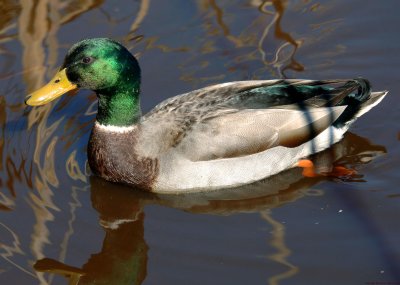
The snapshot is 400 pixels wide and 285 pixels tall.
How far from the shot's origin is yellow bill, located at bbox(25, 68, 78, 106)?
22.6 ft

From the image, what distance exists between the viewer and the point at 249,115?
7004mm

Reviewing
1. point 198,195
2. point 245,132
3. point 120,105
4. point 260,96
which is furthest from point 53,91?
point 260,96

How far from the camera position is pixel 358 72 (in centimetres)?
842

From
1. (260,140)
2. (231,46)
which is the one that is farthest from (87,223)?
(231,46)

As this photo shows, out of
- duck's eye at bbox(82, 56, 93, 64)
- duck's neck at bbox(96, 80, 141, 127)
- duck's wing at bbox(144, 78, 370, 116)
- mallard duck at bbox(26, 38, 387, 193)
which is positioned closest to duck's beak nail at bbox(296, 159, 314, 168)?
mallard duck at bbox(26, 38, 387, 193)

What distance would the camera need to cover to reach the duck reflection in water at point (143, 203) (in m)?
6.19

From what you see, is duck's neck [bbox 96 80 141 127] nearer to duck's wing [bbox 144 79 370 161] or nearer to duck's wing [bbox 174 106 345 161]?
duck's wing [bbox 144 79 370 161]

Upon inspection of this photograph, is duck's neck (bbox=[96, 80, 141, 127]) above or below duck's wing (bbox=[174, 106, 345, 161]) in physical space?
above

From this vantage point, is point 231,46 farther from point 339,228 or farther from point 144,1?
point 339,228

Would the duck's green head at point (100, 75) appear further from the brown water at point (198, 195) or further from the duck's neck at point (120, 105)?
the brown water at point (198, 195)

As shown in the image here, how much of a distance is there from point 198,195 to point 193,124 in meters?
0.58

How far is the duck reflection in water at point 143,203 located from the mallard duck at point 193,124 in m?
0.10

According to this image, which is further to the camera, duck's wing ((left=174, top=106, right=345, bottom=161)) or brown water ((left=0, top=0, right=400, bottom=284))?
duck's wing ((left=174, top=106, right=345, bottom=161))

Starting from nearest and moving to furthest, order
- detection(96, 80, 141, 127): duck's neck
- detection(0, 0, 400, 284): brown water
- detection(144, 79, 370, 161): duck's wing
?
detection(0, 0, 400, 284): brown water → detection(144, 79, 370, 161): duck's wing → detection(96, 80, 141, 127): duck's neck
